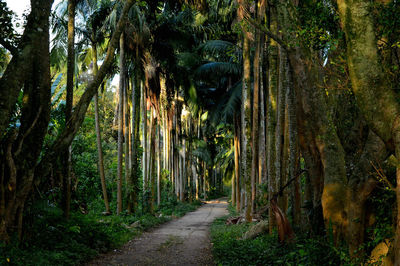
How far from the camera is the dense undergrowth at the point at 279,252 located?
223 inches

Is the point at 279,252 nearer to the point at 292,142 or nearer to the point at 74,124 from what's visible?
the point at 292,142

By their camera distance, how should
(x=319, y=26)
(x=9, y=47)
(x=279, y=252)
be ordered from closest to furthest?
1. (x=319, y=26)
2. (x=9, y=47)
3. (x=279, y=252)

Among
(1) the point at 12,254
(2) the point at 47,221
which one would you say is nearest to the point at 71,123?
(2) the point at 47,221

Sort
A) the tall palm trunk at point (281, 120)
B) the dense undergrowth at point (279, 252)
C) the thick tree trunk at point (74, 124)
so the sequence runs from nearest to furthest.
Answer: the dense undergrowth at point (279, 252)
the thick tree trunk at point (74, 124)
the tall palm trunk at point (281, 120)

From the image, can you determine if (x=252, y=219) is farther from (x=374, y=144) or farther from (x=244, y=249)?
(x=374, y=144)

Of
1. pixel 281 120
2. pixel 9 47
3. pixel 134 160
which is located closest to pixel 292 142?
pixel 281 120

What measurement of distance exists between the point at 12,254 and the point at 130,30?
11.2 m

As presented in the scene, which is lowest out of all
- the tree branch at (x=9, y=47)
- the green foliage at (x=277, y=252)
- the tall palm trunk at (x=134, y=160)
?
the green foliage at (x=277, y=252)

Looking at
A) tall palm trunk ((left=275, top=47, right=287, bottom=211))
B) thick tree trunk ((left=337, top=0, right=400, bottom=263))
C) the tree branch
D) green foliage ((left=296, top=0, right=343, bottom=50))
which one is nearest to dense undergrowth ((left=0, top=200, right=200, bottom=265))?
the tree branch

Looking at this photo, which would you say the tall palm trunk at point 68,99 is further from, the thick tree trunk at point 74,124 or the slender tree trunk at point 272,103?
the slender tree trunk at point 272,103

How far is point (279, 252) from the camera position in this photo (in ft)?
24.7

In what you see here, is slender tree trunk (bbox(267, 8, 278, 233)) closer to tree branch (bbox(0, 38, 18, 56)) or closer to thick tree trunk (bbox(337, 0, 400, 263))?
thick tree trunk (bbox(337, 0, 400, 263))

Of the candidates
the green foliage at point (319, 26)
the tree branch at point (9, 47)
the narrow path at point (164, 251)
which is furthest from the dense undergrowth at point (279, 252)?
the tree branch at point (9, 47)

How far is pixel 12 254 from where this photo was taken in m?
6.16
